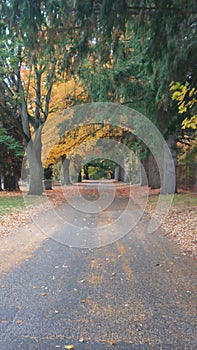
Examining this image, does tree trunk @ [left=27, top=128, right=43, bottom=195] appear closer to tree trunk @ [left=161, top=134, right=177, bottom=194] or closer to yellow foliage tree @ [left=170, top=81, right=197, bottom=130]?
tree trunk @ [left=161, top=134, right=177, bottom=194]

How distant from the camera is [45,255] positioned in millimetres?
5363

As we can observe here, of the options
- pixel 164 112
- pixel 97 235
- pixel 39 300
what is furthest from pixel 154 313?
pixel 164 112

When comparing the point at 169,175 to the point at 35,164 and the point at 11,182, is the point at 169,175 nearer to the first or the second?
the point at 35,164

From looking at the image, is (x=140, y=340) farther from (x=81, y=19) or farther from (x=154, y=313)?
(x=81, y=19)

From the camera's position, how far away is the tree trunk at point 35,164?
640 inches

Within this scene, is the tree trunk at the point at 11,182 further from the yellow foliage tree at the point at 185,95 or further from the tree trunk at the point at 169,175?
the yellow foliage tree at the point at 185,95

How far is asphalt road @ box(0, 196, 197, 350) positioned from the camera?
2670 millimetres

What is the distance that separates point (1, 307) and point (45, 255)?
207 cm

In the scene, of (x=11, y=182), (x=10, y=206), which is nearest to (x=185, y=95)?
(x=10, y=206)

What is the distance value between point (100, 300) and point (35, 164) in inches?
533

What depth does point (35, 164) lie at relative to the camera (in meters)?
16.4

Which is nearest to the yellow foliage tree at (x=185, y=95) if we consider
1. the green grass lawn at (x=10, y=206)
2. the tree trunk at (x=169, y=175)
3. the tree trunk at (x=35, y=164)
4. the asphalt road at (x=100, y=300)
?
the asphalt road at (x=100, y=300)

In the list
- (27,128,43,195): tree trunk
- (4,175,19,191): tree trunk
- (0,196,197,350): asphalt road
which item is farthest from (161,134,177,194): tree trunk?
(4,175,19,191): tree trunk

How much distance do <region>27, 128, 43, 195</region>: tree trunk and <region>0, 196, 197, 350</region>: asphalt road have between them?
11070mm
